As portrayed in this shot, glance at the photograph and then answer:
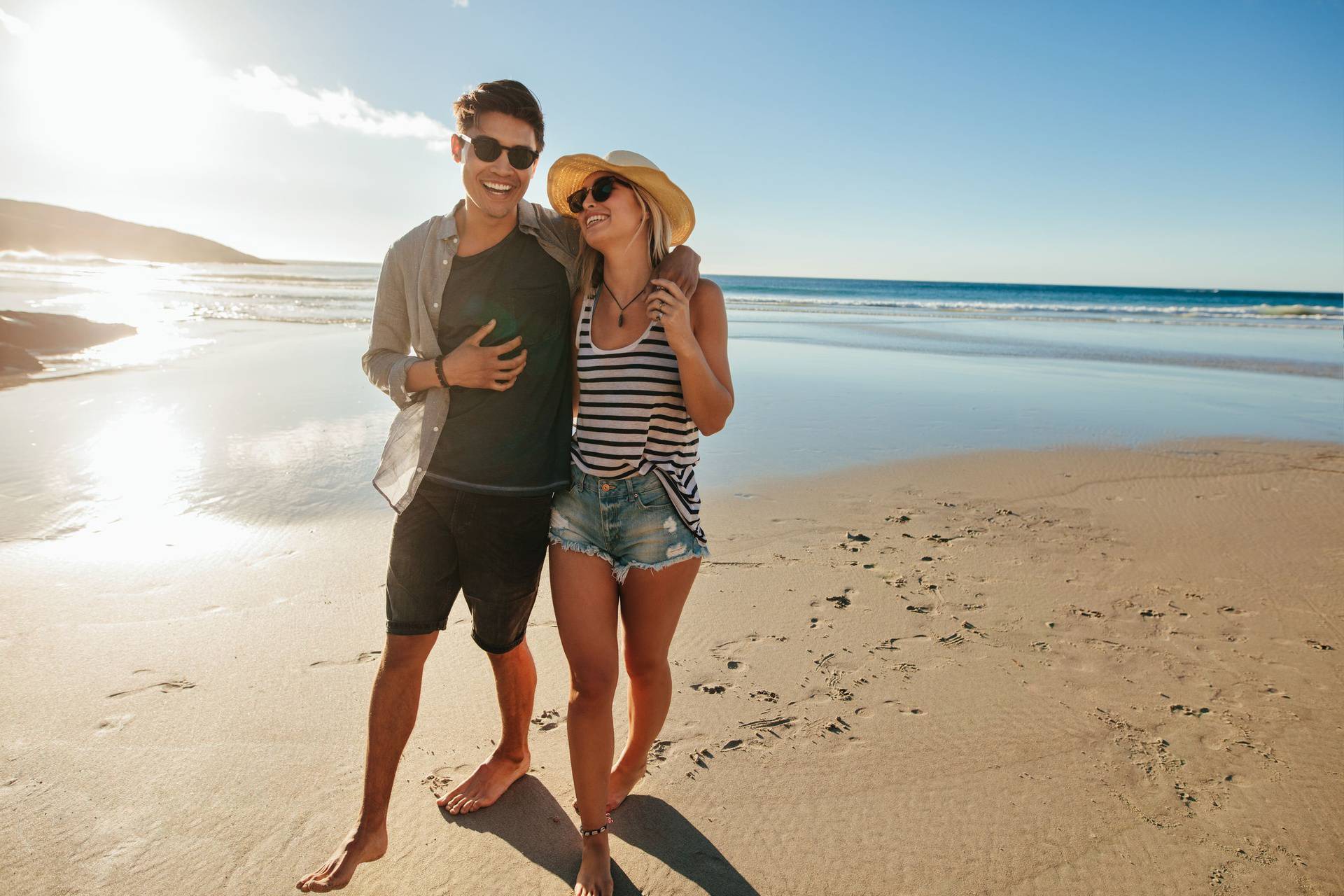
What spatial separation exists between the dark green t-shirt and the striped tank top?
0.10 m

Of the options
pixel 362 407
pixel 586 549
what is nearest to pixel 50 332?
pixel 362 407

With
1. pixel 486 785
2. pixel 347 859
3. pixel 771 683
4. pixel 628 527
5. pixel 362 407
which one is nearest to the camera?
pixel 347 859

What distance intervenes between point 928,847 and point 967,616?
1.73 meters

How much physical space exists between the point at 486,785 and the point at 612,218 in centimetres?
204

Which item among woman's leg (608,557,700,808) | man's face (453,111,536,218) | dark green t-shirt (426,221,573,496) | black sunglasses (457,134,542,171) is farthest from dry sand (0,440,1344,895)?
black sunglasses (457,134,542,171)

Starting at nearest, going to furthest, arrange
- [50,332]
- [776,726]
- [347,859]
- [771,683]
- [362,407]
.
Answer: [347,859], [776,726], [771,683], [362,407], [50,332]

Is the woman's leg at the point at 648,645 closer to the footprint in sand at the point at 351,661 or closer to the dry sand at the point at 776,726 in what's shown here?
the dry sand at the point at 776,726

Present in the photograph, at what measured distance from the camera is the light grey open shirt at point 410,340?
2.45 m

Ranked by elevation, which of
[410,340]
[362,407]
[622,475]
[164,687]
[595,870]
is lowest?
[595,870]

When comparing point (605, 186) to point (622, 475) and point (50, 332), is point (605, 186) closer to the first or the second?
point (622, 475)

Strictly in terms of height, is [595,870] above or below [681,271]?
below

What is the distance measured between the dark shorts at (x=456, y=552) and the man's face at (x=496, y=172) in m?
0.93

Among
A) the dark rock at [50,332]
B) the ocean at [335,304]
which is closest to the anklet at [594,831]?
the dark rock at [50,332]

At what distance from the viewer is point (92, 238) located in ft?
296
